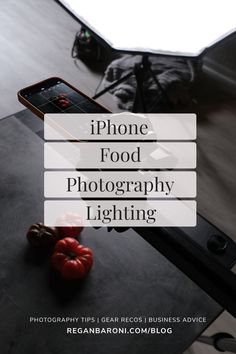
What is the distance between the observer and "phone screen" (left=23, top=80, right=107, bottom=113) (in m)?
0.94

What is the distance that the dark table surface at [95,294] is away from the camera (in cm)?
132

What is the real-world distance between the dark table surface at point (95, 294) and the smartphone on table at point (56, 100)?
70 centimetres

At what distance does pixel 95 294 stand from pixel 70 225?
27cm

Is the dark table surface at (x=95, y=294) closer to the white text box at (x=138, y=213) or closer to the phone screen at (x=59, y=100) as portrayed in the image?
the white text box at (x=138, y=213)

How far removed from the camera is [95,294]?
1421mm

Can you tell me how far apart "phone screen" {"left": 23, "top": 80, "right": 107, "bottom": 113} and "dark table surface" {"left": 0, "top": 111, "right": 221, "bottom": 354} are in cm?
70

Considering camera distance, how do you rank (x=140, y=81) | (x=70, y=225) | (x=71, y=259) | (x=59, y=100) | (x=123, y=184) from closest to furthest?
(x=123, y=184)
(x=59, y=100)
(x=71, y=259)
(x=70, y=225)
(x=140, y=81)

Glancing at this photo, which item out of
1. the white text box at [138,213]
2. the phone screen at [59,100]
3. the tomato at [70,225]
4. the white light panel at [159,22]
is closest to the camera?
the white text box at [138,213]

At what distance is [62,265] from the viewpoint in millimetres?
1435

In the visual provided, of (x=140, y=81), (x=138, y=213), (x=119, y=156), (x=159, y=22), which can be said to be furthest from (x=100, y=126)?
(x=140, y=81)

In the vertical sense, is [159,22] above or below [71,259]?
above

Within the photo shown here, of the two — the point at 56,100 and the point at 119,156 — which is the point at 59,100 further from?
the point at 119,156

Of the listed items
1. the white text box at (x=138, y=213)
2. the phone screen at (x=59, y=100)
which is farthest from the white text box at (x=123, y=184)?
the phone screen at (x=59, y=100)

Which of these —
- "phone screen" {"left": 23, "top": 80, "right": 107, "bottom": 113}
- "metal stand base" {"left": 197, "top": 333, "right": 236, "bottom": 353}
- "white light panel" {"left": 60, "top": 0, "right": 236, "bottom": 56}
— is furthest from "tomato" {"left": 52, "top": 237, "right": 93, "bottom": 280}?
"white light panel" {"left": 60, "top": 0, "right": 236, "bottom": 56}
